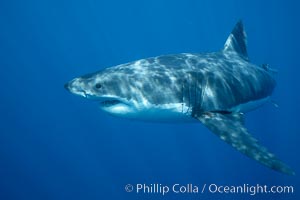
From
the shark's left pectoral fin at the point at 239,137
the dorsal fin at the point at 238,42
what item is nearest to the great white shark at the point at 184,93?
the shark's left pectoral fin at the point at 239,137

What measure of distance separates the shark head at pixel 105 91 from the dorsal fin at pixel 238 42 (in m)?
5.24

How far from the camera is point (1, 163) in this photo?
29609 mm

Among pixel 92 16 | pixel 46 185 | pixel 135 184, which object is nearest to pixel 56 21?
pixel 92 16

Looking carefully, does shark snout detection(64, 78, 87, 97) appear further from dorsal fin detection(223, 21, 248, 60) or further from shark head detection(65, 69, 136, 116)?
dorsal fin detection(223, 21, 248, 60)

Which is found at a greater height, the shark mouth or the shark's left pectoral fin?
the shark mouth

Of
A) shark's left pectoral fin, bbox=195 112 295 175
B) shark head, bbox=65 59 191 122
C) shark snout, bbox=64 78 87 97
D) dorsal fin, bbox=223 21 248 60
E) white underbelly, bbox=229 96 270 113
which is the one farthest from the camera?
dorsal fin, bbox=223 21 248 60

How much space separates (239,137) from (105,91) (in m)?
2.75

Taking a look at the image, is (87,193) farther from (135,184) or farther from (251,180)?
(251,180)

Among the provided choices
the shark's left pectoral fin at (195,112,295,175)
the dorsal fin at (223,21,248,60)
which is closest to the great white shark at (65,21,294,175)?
the shark's left pectoral fin at (195,112,295,175)

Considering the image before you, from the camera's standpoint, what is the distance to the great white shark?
5977 millimetres

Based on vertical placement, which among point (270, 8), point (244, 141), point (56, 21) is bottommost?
point (244, 141)

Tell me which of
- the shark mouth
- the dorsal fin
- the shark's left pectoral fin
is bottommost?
the shark's left pectoral fin

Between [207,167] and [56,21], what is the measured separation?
167 feet

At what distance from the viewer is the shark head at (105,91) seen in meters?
5.96
